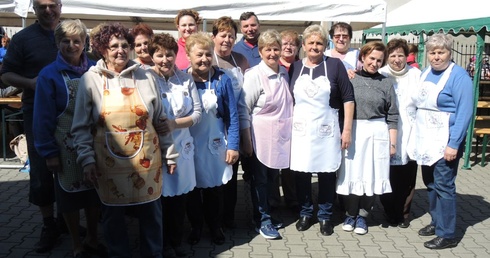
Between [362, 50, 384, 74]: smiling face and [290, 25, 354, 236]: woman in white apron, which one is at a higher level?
[362, 50, 384, 74]: smiling face

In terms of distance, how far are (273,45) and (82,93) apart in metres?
1.63

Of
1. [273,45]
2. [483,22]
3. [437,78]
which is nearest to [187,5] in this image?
[273,45]

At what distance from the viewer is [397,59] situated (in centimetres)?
456

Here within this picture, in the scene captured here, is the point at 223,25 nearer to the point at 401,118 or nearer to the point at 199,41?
the point at 199,41

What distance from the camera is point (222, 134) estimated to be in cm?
397

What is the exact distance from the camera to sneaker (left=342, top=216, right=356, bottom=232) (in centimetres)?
462

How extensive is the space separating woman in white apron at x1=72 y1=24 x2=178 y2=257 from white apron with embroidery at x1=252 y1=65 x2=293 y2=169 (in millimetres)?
1129

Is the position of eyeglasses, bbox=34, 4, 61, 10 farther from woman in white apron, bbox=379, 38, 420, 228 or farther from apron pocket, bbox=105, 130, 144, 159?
woman in white apron, bbox=379, 38, 420, 228

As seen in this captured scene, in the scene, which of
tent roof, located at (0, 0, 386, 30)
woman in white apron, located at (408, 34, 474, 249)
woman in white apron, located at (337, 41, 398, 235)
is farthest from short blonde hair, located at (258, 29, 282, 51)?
tent roof, located at (0, 0, 386, 30)

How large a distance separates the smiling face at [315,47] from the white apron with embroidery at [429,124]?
0.92 metres

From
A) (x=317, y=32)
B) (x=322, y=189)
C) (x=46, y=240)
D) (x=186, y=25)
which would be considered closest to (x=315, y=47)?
(x=317, y=32)

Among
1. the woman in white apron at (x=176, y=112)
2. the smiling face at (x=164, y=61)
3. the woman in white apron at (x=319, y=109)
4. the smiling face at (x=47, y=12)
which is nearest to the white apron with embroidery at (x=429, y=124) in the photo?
the woman in white apron at (x=319, y=109)

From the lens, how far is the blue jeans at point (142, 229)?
326cm

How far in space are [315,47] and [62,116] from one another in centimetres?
203
